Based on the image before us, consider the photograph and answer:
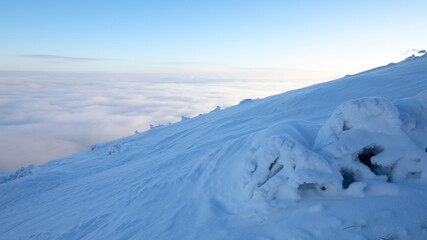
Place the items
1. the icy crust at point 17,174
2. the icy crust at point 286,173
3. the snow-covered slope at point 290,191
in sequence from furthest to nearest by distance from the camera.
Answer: the icy crust at point 17,174 → the icy crust at point 286,173 → the snow-covered slope at point 290,191

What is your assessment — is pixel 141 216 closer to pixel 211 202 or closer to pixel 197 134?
pixel 211 202

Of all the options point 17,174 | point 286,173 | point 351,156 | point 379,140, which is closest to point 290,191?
point 286,173

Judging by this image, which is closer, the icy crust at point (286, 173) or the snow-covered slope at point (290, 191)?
the snow-covered slope at point (290, 191)

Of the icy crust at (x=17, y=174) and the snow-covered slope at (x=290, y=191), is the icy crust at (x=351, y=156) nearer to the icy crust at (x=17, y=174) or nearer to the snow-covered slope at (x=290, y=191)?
the snow-covered slope at (x=290, y=191)

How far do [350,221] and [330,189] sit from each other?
46cm

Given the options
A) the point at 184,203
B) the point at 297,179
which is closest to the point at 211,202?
the point at 184,203

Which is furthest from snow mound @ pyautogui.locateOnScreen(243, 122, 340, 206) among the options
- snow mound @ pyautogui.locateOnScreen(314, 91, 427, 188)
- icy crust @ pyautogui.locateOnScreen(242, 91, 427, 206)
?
snow mound @ pyautogui.locateOnScreen(314, 91, 427, 188)

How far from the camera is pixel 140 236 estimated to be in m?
3.50

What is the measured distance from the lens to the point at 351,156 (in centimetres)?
320

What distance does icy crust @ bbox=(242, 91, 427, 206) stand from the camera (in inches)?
120

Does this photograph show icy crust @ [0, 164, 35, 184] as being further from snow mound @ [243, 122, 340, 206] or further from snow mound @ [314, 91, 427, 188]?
snow mound @ [314, 91, 427, 188]

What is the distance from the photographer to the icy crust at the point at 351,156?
3.05 metres

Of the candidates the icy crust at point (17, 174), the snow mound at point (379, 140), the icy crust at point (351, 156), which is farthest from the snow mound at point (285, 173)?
the icy crust at point (17, 174)

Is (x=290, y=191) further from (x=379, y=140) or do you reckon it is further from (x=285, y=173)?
(x=379, y=140)
